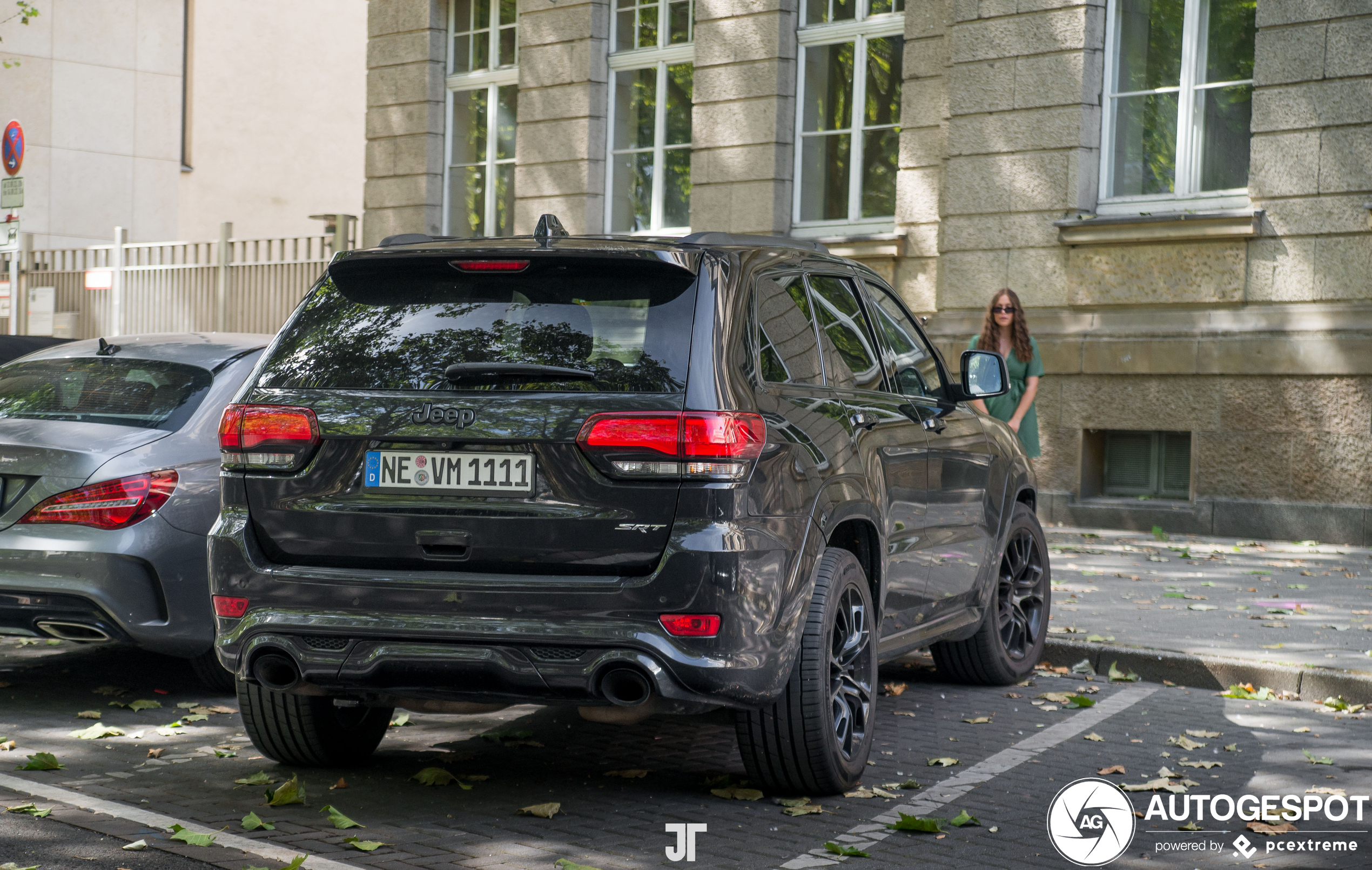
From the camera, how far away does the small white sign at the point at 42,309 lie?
61.7ft

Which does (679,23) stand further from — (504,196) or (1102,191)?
(1102,191)

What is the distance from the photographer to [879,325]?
6.05 m

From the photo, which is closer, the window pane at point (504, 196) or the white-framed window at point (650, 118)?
the white-framed window at point (650, 118)

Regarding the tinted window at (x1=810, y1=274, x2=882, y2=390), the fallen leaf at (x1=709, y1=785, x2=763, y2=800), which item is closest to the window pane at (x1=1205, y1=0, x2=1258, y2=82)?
the tinted window at (x1=810, y1=274, x2=882, y2=390)

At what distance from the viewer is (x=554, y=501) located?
4.39 meters

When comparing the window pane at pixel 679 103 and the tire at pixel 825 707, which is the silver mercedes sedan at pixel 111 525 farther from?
the window pane at pixel 679 103

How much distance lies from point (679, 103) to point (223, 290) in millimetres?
7508

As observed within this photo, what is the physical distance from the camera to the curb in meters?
6.65

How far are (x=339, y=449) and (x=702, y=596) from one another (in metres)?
1.16

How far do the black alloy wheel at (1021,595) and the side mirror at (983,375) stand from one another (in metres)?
0.82

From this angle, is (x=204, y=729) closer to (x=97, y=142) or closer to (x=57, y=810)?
(x=57, y=810)

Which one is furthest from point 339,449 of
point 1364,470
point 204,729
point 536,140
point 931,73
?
point 536,140

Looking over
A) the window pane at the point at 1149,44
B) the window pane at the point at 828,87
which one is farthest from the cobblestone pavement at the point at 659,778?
the window pane at the point at 828,87

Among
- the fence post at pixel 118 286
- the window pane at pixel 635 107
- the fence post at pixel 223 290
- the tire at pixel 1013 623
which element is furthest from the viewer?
the fence post at pixel 118 286
